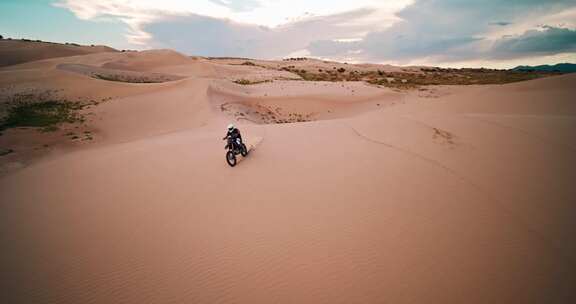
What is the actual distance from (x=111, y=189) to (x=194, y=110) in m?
12.3

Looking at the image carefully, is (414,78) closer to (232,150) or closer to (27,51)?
(232,150)

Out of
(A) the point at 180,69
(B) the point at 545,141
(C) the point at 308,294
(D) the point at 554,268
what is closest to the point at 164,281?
(C) the point at 308,294

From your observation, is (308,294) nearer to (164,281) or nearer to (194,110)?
(164,281)

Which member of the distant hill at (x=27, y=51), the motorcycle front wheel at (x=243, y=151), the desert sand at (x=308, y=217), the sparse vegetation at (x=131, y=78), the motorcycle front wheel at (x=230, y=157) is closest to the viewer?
the desert sand at (x=308, y=217)

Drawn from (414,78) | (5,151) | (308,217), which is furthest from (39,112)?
(414,78)

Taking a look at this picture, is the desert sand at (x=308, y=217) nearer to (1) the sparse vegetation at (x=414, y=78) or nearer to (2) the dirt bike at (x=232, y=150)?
(2) the dirt bike at (x=232, y=150)

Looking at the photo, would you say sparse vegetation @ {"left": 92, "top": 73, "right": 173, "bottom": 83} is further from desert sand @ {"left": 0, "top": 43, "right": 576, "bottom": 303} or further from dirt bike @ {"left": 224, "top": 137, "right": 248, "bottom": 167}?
dirt bike @ {"left": 224, "top": 137, "right": 248, "bottom": 167}

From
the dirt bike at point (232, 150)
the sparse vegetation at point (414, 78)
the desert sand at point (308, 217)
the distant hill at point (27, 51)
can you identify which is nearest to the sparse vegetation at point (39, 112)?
the desert sand at point (308, 217)

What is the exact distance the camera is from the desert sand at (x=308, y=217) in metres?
3.58

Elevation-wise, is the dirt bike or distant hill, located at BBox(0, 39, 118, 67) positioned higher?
distant hill, located at BBox(0, 39, 118, 67)

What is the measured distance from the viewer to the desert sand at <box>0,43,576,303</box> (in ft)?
11.7

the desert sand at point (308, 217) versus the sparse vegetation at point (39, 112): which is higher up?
the sparse vegetation at point (39, 112)

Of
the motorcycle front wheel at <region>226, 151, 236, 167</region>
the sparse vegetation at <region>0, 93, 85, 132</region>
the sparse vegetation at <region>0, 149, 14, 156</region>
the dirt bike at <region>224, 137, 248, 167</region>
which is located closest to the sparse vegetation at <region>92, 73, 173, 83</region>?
the sparse vegetation at <region>0, 93, 85, 132</region>

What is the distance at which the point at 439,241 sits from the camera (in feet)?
13.5
